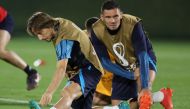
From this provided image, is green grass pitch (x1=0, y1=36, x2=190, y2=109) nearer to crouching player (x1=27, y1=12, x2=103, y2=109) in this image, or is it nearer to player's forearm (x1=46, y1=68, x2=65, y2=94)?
crouching player (x1=27, y1=12, x2=103, y2=109)

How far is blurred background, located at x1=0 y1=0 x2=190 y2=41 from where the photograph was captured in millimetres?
19125

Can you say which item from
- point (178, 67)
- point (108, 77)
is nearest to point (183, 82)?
point (178, 67)

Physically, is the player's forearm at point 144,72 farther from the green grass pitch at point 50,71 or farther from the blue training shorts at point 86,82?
the green grass pitch at point 50,71

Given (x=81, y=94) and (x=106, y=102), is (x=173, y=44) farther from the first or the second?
(x=81, y=94)

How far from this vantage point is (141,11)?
19.2m

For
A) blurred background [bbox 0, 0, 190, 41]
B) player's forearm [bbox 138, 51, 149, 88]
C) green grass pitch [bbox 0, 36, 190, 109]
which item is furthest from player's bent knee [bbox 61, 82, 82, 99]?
blurred background [bbox 0, 0, 190, 41]

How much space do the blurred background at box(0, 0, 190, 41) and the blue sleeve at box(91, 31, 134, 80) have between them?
42.6ft

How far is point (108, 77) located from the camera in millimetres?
6582

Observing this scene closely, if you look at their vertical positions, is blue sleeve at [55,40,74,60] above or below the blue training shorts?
above

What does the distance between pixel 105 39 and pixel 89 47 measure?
0.50 m

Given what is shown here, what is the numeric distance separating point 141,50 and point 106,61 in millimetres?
608

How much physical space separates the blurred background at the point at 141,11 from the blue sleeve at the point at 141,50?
13.4 meters

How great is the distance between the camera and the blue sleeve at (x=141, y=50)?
5.41m

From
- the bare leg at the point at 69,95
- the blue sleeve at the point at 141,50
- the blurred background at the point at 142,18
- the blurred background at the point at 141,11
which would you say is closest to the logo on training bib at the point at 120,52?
the blue sleeve at the point at 141,50
